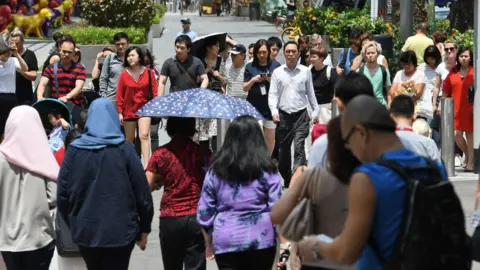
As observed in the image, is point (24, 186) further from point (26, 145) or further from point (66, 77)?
point (66, 77)

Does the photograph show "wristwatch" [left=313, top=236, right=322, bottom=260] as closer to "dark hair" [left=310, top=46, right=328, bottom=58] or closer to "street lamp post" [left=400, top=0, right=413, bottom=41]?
"dark hair" [left=310, top=46, right=328, bottom=58]

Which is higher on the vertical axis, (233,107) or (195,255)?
(233,107)

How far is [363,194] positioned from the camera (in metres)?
4.67

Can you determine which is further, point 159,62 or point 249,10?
point 249,10

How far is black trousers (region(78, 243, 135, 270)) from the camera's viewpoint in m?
7.33

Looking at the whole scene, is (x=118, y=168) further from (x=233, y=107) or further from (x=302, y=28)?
(x=302, y=28)

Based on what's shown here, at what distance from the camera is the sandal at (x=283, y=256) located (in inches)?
361

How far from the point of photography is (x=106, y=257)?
24.2ft

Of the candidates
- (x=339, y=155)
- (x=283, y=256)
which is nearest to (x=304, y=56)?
(x=283, y=256)

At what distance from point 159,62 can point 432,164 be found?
22.9 m

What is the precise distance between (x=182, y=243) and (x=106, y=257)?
72cm

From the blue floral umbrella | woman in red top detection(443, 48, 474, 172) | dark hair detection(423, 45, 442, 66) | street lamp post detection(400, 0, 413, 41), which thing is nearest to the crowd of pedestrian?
the blue floral umbrella

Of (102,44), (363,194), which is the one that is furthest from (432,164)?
(102,44)

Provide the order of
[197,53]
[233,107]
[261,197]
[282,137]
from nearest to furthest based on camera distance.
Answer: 1. [261,197]
2. [233,107]
3. [282,137]
4. [197,53]
